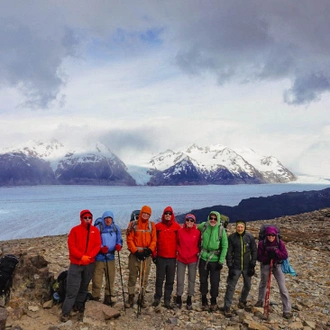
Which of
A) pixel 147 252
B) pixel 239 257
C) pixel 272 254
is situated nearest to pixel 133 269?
pixel 147 252

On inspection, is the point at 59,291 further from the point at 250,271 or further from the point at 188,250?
the point at 250,271

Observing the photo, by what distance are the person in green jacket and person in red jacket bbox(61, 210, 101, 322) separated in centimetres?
211

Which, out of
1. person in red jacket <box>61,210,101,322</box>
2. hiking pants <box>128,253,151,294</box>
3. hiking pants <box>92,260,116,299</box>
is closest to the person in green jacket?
hiking pants <box>128,253,151,294</box>

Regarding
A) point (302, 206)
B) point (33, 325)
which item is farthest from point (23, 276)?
point (302, 206)

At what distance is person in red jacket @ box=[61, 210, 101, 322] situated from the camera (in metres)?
5.85

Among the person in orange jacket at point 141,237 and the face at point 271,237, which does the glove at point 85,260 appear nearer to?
the person in orange jacket at point 141,237

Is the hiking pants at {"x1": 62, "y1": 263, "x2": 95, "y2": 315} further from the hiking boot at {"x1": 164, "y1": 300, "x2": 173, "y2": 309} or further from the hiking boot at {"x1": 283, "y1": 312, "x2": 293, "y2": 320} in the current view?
the hiking boot at {"x1": 283, "y1": 312, "x2": 293, "y2": 320}

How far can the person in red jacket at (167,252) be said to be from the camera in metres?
6.49

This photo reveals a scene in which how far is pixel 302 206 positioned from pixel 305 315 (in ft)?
175

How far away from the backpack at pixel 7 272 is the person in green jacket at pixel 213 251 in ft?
12.8

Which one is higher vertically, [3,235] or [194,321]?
[194,321]

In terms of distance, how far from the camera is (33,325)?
5.56 meters

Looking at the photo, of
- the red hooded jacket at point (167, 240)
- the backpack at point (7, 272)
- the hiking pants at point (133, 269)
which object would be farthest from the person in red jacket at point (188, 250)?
the backpack at point (7, 272)

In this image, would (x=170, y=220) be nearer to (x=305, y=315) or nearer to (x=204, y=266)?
(x=204, y=266)
